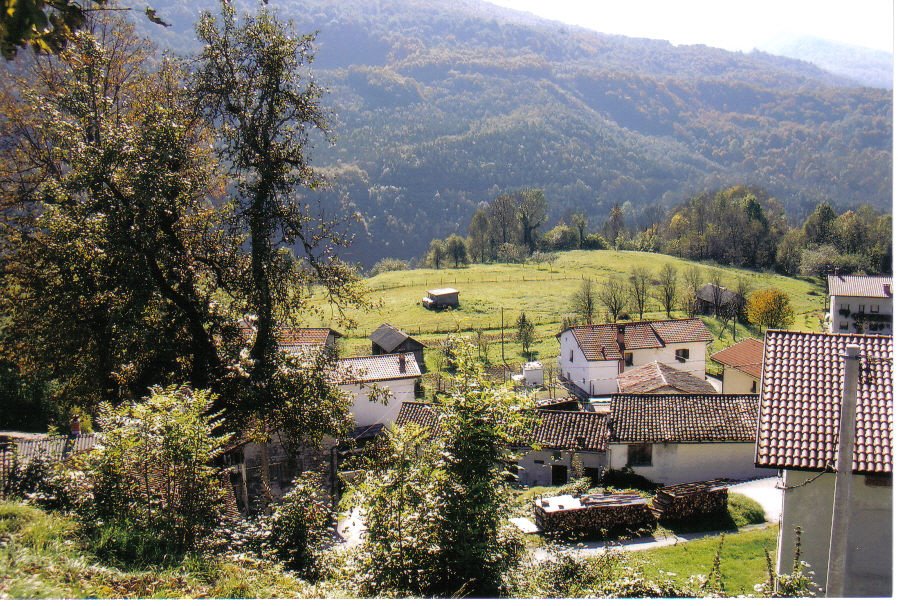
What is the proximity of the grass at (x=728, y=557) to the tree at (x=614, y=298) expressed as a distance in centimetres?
3674

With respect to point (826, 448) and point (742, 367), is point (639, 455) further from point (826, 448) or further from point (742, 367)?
point (742, 367)

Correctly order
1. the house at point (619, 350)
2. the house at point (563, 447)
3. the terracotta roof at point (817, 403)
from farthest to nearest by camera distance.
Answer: the house at point (619, 350)
the house at point (563, 447)
the terracotta roof at point (817, 403)

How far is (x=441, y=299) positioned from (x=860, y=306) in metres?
32.2

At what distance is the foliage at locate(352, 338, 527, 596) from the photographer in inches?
313

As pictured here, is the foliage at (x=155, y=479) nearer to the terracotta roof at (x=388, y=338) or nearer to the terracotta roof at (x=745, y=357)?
the terracotta roof at (x=388, y=338)

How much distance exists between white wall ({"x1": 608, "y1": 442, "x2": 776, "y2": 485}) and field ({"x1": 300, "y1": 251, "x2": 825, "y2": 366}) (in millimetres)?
20589

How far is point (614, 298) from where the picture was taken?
54.4 meters

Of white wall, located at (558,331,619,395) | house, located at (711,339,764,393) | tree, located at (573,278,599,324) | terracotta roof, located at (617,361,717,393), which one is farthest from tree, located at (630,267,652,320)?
terracotta roof, located at (617,361,717,393)

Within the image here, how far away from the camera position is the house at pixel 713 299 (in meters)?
57.1

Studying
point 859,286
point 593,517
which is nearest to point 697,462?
point 593,517

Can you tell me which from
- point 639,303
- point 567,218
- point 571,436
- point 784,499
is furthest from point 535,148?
point 784,499

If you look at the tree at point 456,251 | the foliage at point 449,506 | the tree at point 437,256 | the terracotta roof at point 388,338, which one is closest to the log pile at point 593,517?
the foliage at point 449,506

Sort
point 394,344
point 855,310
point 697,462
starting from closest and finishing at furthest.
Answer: point 697,462 < point 394,344 < point 855,310

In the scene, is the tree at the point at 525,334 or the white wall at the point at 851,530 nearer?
the white wall at the point at 851,530
